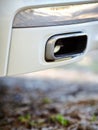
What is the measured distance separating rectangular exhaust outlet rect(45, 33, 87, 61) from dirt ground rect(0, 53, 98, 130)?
115 cm

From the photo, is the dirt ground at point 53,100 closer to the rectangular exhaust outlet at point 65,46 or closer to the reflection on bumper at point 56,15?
the rectangular exhaust outlet at point 65,46

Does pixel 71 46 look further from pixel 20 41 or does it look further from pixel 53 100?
pixel 53 100

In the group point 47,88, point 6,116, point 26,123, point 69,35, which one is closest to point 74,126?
point 26,123

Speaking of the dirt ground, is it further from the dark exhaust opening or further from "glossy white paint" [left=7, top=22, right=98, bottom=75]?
"glossy white paint" [left=7, top=22, right=98, bottom=75]

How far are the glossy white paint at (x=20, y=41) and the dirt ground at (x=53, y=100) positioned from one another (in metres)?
1.26

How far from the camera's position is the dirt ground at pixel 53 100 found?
120 inches

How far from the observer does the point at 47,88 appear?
4012 mm

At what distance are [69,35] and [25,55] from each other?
1.00 feet

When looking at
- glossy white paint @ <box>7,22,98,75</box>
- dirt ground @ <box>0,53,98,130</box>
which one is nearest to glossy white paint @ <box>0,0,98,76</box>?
glossy white paint @ <box>7,22,98,75</box>

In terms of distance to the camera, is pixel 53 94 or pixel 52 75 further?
pixel 52 75

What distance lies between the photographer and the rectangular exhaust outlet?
185 centimetres

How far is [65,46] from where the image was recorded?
202 cm

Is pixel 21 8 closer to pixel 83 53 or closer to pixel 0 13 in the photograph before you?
pixel 0 13

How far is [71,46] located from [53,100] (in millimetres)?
1688
